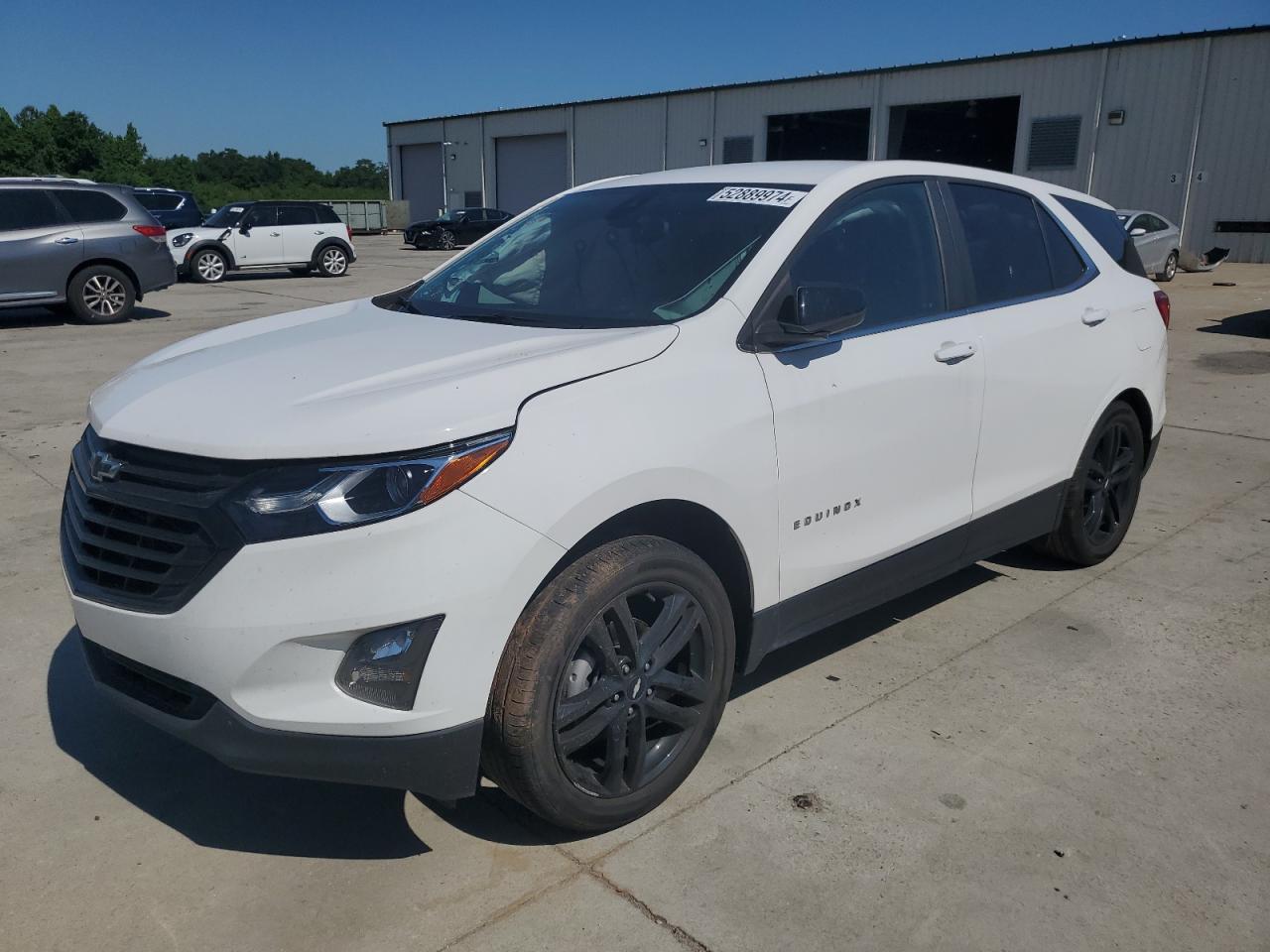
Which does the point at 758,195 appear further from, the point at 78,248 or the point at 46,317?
the point at 46,317

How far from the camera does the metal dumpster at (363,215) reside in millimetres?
45594

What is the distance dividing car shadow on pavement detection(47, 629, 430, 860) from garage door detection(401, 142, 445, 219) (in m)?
48.3

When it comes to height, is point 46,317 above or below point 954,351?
below

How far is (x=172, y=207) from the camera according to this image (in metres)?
22.0

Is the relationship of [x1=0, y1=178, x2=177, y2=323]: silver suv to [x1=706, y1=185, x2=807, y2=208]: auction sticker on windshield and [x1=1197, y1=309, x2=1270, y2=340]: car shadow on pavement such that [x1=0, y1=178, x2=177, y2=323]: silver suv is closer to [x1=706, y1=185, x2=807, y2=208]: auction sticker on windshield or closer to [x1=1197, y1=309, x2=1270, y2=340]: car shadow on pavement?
[x1=706, y1=185, x2=807, y2=208]: auction sticker on windshield

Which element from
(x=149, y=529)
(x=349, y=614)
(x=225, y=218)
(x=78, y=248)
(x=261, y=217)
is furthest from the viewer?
(x=261, y=217)

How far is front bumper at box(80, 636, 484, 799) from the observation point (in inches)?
95.7

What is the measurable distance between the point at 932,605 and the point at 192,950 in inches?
124

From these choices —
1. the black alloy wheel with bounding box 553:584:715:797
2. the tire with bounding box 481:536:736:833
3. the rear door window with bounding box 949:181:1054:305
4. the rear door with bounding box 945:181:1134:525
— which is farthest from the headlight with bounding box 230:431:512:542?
the rear door window with bounding box 949:181:1054:305

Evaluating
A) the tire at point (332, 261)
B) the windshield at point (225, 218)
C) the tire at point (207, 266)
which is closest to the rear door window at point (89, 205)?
the tire at point (207, 266)

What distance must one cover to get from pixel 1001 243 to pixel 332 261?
66.5 ft

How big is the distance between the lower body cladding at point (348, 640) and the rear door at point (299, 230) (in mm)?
20607

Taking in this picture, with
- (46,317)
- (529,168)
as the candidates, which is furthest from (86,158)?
(46,317)

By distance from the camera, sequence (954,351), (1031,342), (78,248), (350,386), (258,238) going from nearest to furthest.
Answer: (350,386), (954,351), (1031,342), (78,248), (258,238)
